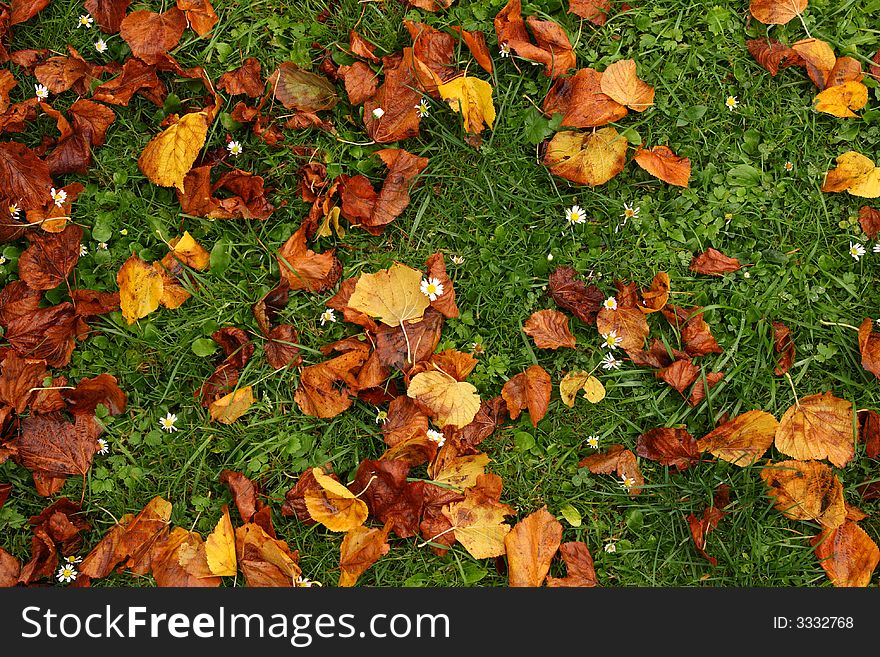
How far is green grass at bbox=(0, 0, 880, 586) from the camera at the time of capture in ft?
9.22

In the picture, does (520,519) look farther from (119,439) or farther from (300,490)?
(119,439)

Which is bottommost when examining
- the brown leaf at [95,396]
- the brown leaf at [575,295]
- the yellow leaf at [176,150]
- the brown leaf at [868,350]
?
the brown leaf at [95,396]

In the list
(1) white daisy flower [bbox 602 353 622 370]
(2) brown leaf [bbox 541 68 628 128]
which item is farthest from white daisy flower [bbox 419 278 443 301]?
(2) brown leaf [bbox 541 68 628 128]

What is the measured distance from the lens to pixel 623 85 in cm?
294

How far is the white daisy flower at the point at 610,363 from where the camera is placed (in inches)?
113

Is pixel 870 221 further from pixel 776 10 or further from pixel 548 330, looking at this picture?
pixel 548 330

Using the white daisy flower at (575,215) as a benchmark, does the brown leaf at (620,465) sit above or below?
below

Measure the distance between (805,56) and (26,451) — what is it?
3286mm

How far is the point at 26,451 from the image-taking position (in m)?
2.80

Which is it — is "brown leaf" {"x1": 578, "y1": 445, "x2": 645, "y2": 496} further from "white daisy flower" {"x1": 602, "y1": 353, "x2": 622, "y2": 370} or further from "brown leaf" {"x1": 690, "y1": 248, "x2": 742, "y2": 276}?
"brown leaf" {"x1": 690, "y1": 248, "x2": 742, "y2": 276}

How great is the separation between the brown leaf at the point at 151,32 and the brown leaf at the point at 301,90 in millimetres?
457

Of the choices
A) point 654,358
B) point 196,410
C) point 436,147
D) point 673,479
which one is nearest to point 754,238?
point 654,358

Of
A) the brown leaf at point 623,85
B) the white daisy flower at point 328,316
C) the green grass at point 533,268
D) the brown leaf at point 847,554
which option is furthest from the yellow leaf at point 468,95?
the brown leaf at point 847,554

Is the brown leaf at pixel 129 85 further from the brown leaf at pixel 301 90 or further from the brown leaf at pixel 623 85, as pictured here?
the brown leaf at pixel 623 85
